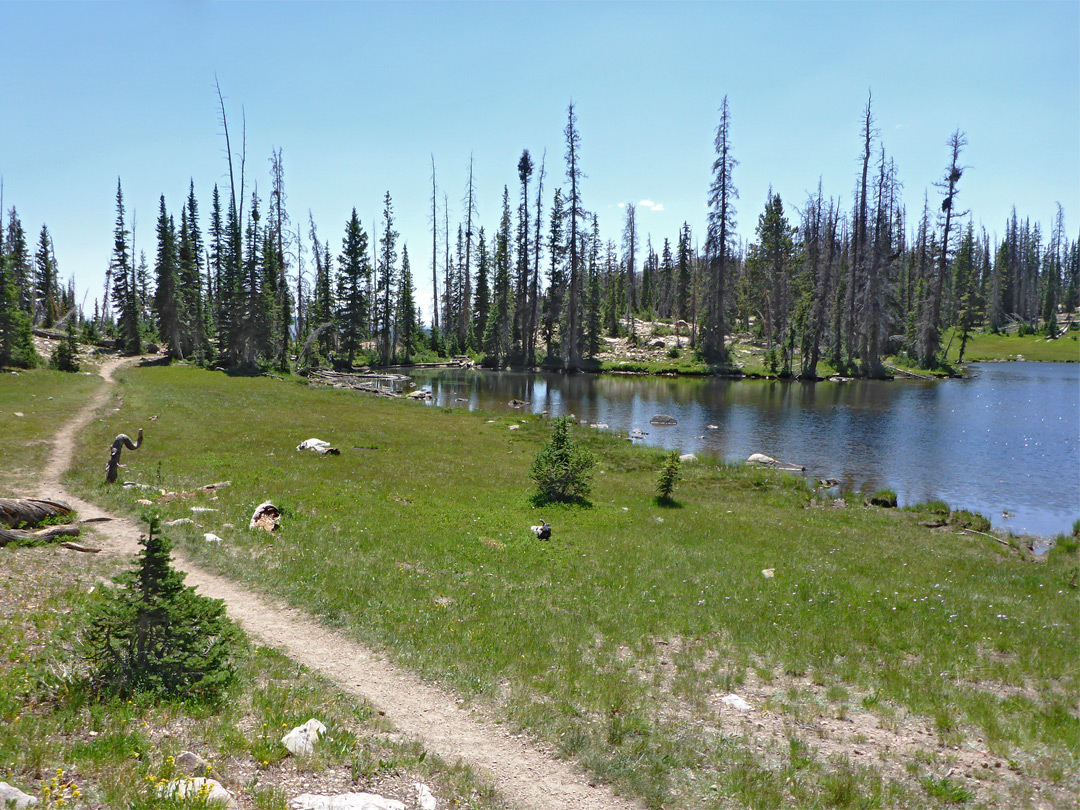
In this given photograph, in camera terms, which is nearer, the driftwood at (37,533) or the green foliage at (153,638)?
the green foliage at (153,638)

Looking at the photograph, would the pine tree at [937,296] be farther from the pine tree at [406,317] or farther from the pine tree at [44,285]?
the pine tree at [44,285]

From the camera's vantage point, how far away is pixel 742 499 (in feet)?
85.0

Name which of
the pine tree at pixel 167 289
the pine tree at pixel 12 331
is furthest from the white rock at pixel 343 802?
the pine tree at pixel 167 289

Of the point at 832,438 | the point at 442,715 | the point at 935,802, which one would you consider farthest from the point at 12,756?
the point at 832,438

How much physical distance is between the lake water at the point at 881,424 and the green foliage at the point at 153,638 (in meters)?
27.3

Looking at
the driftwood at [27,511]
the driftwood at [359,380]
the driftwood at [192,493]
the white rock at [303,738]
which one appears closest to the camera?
the white rock at [303,738]

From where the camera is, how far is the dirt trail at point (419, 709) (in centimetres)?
730

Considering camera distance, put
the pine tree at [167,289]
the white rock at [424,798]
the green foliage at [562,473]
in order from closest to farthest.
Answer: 1. the white rock at [424,798]
2. the green foliage at [562,473]
3. the pine tree at [167,289]

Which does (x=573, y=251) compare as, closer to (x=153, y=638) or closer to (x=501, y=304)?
(x=501, y=304)

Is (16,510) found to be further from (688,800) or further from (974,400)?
(974,400)

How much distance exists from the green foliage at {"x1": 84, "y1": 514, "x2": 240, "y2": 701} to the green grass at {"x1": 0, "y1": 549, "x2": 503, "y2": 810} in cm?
27

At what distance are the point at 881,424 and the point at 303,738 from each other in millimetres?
47360

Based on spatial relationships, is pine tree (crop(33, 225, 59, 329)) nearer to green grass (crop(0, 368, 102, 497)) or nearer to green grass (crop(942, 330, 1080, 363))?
green grass (crop(0, 368, 102, 497))

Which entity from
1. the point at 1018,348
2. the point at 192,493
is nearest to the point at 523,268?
the point at 192,493
